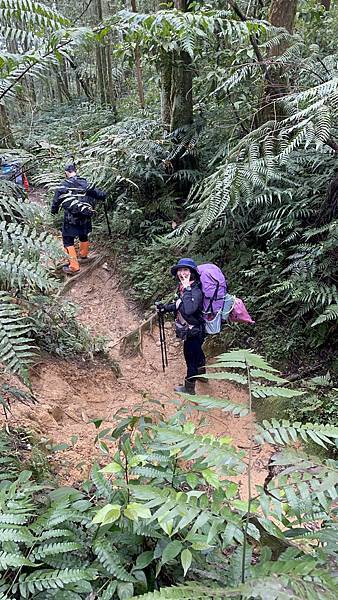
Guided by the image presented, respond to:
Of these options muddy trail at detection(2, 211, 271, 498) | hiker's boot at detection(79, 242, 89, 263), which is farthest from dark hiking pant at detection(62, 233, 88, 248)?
muddy trail at detection(2, 211, 271, 498)

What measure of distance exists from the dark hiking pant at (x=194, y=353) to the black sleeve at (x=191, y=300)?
43 cm

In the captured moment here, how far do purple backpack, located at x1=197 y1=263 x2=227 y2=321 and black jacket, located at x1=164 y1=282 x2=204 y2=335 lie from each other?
0.23 feet

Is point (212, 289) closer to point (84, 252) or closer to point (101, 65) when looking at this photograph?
point (84, 252)

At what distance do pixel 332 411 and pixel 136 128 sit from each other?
23.7ft

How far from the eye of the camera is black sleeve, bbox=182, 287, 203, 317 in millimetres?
4883

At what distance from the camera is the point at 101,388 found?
17.0 ft

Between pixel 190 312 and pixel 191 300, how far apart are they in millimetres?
138

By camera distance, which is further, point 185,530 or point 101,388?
point 101,388

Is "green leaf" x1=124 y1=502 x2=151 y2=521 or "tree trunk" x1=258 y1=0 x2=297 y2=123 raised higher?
"tree trunk" x1=258 y1=0 x2=297 y2=123

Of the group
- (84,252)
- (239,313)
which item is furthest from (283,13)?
(84,252)

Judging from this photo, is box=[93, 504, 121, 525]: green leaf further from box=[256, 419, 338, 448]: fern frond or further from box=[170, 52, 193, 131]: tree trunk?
box=[170, 52, 193, 131]: tree trunk

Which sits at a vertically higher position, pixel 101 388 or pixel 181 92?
pixel 181 92

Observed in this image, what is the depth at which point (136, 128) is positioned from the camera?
9211 mm

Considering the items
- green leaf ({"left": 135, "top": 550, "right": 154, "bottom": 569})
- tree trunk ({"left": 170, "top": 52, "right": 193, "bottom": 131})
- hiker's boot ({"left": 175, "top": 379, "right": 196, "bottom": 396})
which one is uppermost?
tree trunk ({"left": 170, "top": 52, "right": 193, "bottom": 131})
